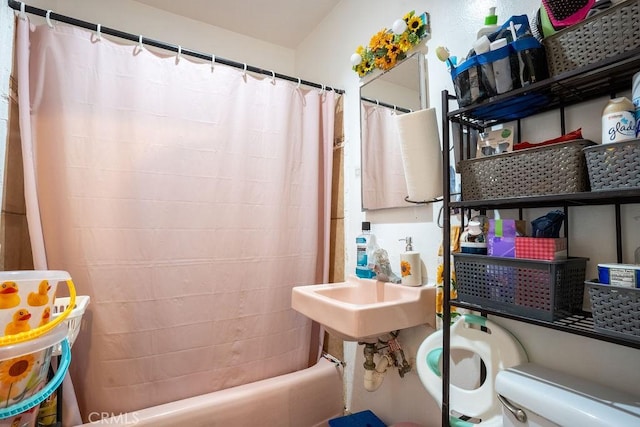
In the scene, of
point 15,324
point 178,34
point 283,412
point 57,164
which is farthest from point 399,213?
point 178,34

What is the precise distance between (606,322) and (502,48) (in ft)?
2.25

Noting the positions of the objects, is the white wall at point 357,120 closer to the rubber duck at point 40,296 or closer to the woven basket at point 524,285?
the woven basket at point 524,285

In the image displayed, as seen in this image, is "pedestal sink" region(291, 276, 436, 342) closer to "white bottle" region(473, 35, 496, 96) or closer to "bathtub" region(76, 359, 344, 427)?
"bathtub" region(76, 359, 344, 427)

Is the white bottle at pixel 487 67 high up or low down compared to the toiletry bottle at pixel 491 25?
down

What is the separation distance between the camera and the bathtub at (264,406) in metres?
1.29

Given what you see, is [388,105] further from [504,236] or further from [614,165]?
[614,165]

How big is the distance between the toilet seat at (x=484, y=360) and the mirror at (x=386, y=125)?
56 cm

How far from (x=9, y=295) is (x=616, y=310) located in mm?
1327

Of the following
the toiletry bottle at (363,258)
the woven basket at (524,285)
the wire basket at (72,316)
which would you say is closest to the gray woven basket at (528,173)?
the woven basket at (524,285)

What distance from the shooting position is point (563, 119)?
0.86m

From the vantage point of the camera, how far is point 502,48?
0.80 metres

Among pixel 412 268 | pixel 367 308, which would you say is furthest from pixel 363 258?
pixel 367 308

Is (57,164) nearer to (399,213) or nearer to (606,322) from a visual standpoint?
(399,213)

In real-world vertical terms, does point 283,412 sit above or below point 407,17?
below
